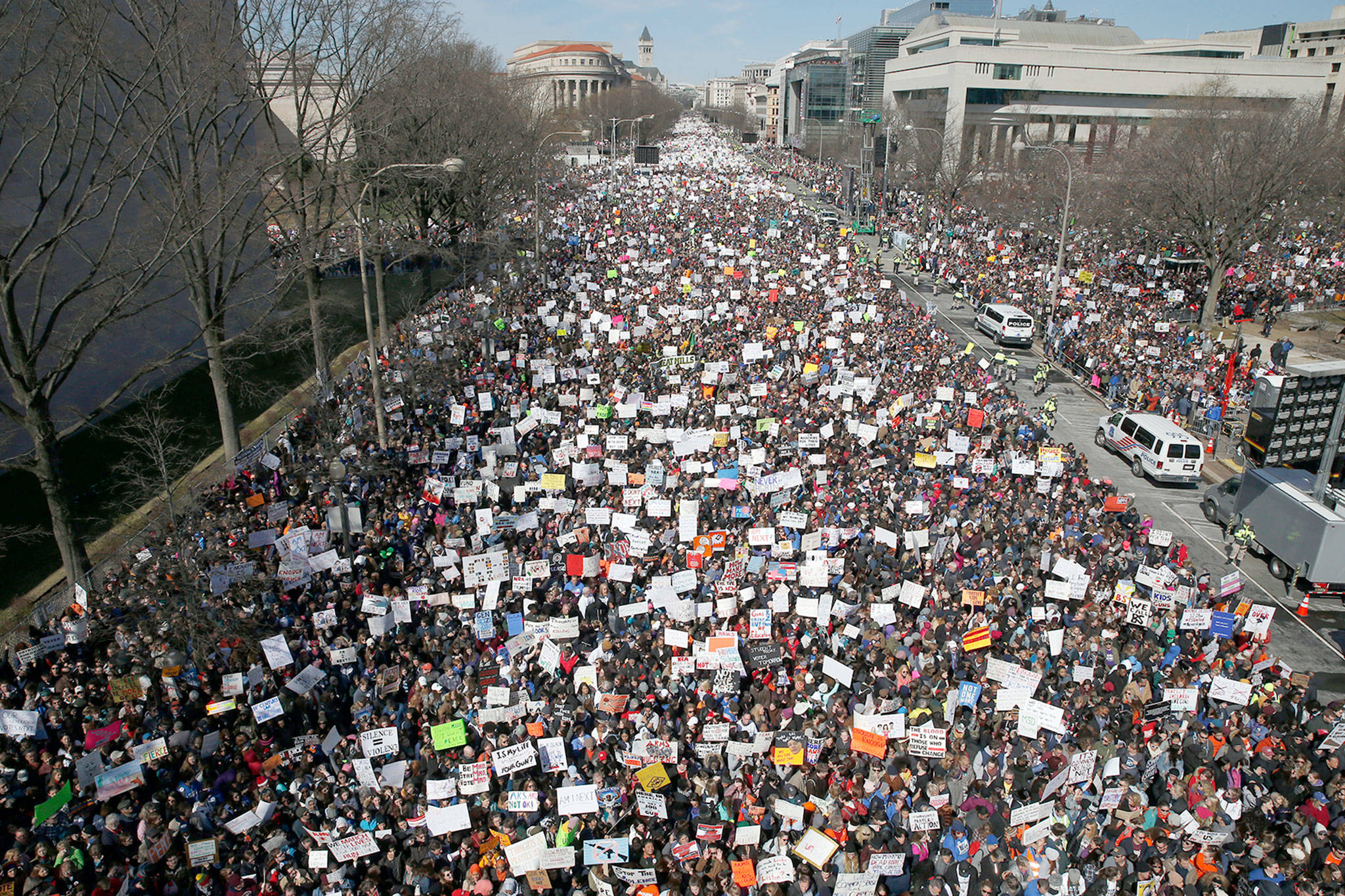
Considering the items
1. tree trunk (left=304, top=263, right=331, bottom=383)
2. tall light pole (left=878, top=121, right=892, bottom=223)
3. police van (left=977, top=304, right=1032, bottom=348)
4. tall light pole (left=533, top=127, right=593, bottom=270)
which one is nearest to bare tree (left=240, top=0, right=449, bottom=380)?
tree trunk (left=304, top=263, right=331, bottom=383)

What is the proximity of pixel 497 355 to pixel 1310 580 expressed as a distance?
62.0 feet

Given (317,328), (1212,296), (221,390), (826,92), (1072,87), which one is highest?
(826,92)

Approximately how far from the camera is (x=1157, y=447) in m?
19.5

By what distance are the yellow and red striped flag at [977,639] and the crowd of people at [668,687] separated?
3 cm

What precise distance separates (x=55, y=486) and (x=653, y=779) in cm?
1136

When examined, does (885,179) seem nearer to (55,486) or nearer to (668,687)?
(668,687)

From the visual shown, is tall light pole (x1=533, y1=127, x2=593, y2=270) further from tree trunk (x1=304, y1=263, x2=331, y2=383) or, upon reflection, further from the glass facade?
the glass facade

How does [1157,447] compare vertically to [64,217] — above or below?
below

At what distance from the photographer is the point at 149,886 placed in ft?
25.3

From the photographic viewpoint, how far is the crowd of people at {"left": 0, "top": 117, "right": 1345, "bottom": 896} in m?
7.98

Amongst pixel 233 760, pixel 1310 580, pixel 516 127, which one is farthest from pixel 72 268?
pixel 516 127

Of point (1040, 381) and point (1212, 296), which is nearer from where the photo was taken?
point (1040, 381)

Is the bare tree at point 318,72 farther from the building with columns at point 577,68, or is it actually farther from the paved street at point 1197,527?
the building with columns at point 577,68

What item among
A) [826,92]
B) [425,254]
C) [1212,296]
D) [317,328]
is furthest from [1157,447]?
[826,92]
